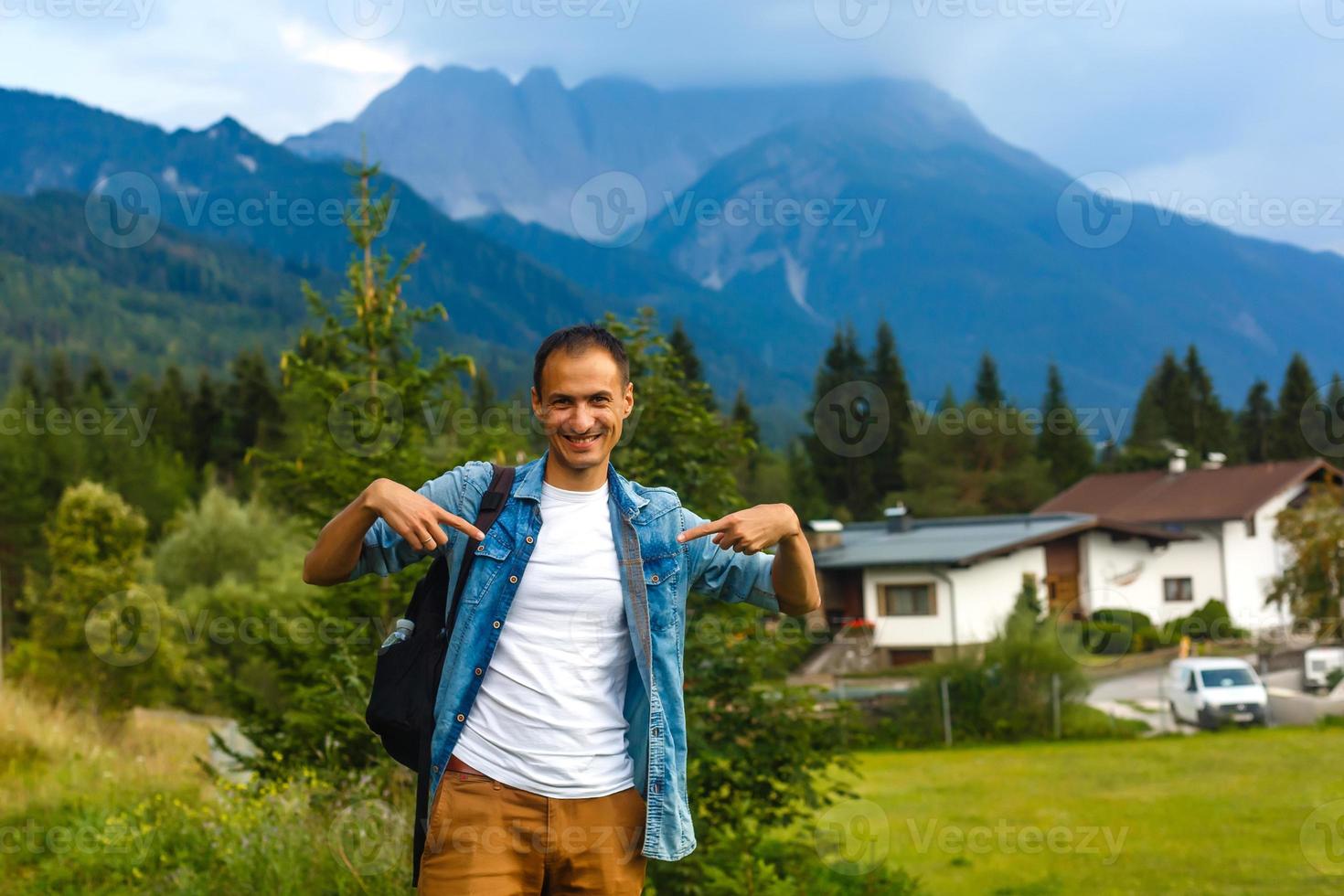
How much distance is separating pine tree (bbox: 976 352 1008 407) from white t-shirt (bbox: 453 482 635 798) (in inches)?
2943

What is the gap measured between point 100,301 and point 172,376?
466 feet

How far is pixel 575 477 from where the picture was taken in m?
3.39

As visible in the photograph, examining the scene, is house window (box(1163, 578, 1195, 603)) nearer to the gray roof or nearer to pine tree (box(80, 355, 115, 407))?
the gray roof

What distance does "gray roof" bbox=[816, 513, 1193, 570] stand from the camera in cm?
4122

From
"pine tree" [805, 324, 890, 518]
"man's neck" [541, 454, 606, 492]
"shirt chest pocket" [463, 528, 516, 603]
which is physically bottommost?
"shirt chest pocket" [463, 528, 516, 603]

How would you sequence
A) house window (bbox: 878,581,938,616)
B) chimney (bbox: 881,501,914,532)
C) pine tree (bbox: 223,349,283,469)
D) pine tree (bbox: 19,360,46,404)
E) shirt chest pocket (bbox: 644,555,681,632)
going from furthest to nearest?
pine tree (bbox: 19,360,46,404), pine tree (bbox: 223,349,283,469), chimney (bbox: 881,501,914,532), house window (bbox: 878,581,938,616), shirt chest pocket (bbox: 644,555,681,632)

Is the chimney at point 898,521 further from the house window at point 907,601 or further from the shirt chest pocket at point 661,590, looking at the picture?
the shirt chest pocket at point 661,590

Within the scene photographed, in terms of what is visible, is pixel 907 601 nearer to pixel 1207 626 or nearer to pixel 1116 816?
pixel 1207 626

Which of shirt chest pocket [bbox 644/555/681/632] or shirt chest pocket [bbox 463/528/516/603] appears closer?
shirt chest pocket [bbox 463/528/516/603]

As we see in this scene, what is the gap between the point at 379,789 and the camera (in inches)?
271

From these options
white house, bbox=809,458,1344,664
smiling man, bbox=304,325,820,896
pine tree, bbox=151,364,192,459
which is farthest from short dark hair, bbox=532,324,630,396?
pine tree, bbox=151,364,192,459

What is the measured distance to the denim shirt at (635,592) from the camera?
3.21 meters

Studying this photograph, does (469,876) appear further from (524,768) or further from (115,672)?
(115,672)

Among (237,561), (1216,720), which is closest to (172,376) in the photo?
(237,561)
